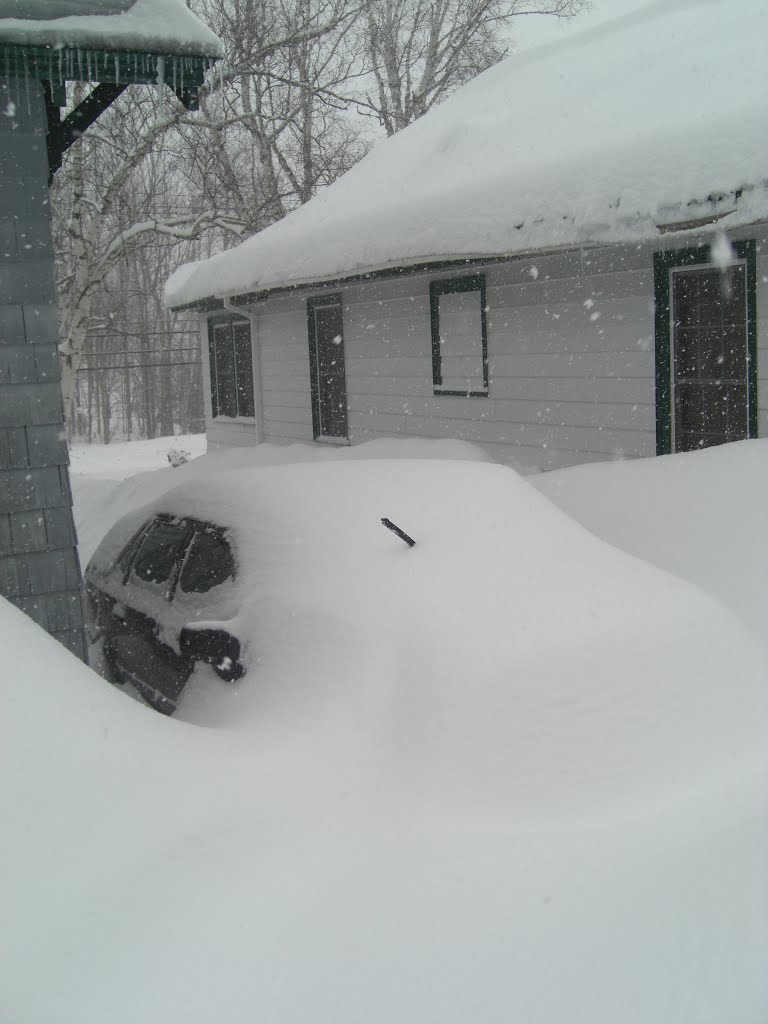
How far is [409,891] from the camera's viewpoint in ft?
8.71

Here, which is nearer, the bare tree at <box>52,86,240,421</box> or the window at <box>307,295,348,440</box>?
the window at <box>307,295,348,440</box>

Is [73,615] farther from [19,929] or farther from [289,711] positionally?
[19,929]

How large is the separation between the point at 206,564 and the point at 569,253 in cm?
489

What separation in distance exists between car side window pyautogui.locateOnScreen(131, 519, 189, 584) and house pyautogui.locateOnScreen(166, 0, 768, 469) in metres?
3.29

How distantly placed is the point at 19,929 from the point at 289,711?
1299 millimetres

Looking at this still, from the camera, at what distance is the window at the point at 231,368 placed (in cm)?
1608

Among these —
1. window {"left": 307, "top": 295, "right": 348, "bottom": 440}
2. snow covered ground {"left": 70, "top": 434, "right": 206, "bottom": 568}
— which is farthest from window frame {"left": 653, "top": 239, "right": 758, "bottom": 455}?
snow covered ground {"left": 70, "top": 434, "right": 206, "bottom": 568}

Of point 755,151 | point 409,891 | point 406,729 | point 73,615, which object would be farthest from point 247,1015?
point 755,151

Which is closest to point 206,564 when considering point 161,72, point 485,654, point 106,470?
point 485,654

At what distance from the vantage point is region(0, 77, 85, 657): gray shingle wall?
561 cm

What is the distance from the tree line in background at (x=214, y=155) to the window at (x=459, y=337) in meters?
4.06

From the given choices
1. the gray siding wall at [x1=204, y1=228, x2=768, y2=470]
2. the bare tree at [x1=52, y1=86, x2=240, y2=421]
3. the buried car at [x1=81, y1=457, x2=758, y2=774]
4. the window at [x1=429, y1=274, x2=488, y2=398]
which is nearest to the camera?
the buried car at [x1=81, y1=457, x2=758, y2=774]

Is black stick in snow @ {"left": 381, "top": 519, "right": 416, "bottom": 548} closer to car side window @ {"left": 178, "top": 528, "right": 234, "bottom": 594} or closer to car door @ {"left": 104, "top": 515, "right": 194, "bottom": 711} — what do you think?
car side window @ {"left": 178, "top": 528, "right": 234, "bottom": 594}

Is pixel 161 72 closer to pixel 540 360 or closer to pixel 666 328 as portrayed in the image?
pixel 666 328
